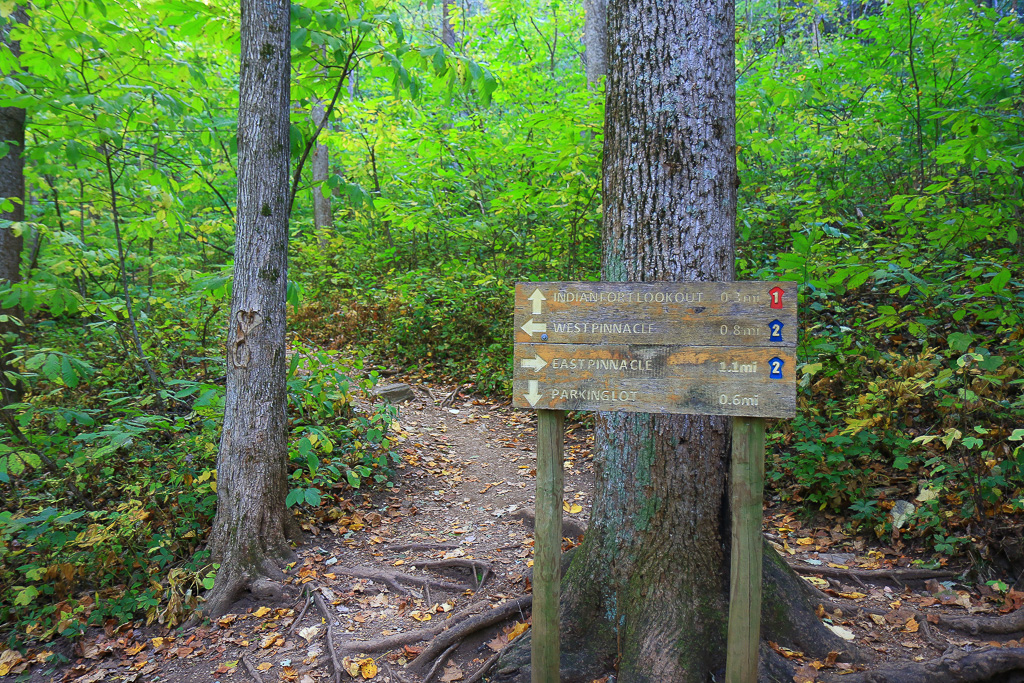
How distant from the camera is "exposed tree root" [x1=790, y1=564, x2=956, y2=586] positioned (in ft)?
12.1

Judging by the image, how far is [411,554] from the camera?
473cm

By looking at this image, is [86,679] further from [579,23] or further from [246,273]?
[579,23]

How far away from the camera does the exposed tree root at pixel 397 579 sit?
4179 millimetres

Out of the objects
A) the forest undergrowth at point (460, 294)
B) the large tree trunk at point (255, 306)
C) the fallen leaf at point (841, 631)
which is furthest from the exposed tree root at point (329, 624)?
the fallen leaf at point (841, 631)

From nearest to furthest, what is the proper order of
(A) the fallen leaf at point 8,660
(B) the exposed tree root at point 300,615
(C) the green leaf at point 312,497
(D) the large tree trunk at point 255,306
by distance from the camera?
(A) the fallen leaf at point 8,660 < (B) the exposed tree root at point 300,615 < (D) the large tree trunk at point 255,306 < (C) the green leaf at point 312,497

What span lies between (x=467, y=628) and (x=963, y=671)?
2548 mm

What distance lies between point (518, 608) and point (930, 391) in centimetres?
404

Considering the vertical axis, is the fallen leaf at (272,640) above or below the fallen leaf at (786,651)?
below

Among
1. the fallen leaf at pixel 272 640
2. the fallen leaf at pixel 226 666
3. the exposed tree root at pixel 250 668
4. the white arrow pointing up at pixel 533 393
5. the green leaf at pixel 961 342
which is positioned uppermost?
the green leaf at pixel 961 342

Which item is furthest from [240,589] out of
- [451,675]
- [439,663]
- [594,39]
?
[594,39]

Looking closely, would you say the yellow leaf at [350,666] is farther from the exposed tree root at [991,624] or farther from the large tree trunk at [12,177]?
the large tree trunk at [12,177]

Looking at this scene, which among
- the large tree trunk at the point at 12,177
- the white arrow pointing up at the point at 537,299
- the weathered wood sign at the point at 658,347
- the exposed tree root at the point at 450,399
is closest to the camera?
the weathered wood sign at the point at 658,347

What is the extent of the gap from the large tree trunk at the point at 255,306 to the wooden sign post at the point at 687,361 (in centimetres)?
284

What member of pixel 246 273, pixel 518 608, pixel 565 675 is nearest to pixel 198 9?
pixel 246 273
